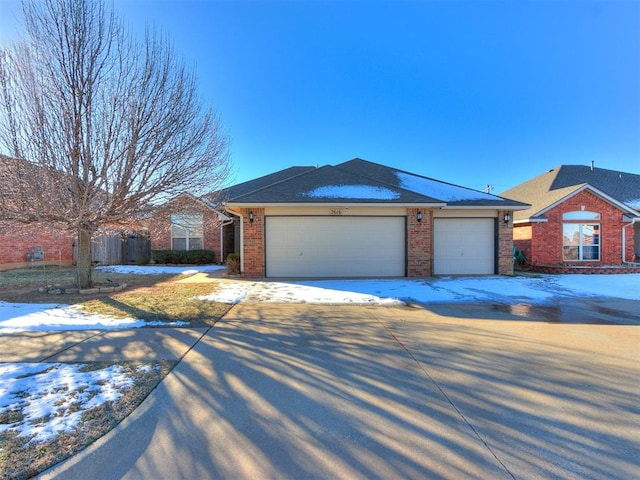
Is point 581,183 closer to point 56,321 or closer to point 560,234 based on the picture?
point 560,234

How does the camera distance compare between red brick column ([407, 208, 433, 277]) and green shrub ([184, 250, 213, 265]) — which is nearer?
red brick column ([407, 208, 433, 277])

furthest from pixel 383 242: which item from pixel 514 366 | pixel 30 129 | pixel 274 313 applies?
pixel 30 129

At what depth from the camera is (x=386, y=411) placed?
2977 millimetres

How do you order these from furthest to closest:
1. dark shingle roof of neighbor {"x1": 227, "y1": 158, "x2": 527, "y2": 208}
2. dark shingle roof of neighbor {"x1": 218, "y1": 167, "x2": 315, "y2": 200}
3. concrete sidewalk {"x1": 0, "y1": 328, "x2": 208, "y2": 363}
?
dark shingle roof of neighbor {"x1": 218, "y1": 167, "x2": 315, "y2": 200}, dark shingle roof of neighbor {"x1": 227, "y1": 158, "x2": 527, "y2": 208}, concrete sidewalk {"x1": 0, "y1": 328, "x2": 208, "y2": 363}

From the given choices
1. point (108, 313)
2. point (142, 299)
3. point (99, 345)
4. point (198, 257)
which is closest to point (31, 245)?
point (198, 257)

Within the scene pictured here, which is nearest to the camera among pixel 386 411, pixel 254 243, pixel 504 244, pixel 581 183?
pixel 386 411

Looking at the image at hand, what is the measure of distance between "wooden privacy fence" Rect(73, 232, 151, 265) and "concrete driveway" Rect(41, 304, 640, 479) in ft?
50.0

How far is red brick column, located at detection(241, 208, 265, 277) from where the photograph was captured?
1188 cm

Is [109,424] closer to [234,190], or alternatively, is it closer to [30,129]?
[30,129]

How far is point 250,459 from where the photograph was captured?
2338mm

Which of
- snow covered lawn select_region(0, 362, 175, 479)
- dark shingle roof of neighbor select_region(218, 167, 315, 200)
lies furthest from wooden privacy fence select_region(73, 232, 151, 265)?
snow covered lawn select_region(0, 362, 175, 479)

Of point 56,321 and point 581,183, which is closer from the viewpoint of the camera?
point 56,321

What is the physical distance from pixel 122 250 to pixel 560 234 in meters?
22.1

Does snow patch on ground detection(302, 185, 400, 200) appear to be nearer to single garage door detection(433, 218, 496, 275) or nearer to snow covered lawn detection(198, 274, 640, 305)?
single garage door detection(433, 218, 496, 275)
